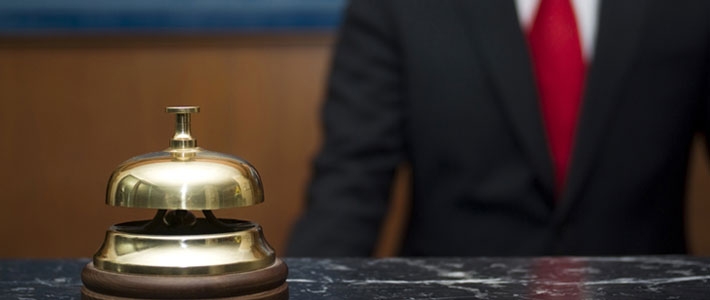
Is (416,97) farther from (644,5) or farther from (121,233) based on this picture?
(121,233)

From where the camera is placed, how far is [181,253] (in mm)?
582

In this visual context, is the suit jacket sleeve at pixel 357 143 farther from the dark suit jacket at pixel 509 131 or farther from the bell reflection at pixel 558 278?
the bell reflection at pixel 558 278

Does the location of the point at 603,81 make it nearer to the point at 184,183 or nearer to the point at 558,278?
the point at 558,278

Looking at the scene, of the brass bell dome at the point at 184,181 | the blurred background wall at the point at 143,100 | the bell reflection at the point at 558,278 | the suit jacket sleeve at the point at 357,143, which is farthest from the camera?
the blurred background wall at the point at 143,100

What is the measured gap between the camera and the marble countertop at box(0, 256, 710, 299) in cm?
73

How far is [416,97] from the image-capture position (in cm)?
165

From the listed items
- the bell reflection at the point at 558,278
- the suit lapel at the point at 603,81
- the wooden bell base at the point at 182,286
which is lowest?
the bell reflection at the point at 558,278

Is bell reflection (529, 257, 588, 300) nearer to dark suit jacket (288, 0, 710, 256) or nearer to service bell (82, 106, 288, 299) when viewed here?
service bell (82, 106, 288, 299)

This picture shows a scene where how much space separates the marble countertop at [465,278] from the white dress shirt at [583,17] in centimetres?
72

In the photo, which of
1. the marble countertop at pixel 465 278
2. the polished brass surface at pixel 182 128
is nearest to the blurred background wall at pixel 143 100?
the marble countertop at pixel 465 278

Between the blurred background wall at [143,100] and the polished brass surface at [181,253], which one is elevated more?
the blurred background wall at [143,100]

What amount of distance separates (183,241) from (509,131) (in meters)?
1.06

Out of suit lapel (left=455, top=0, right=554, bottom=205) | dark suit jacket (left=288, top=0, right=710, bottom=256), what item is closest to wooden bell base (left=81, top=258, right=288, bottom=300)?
dark suit jacket (left=288, top=0, right=710, bottom=256)

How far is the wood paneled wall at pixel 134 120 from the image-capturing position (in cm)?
243
